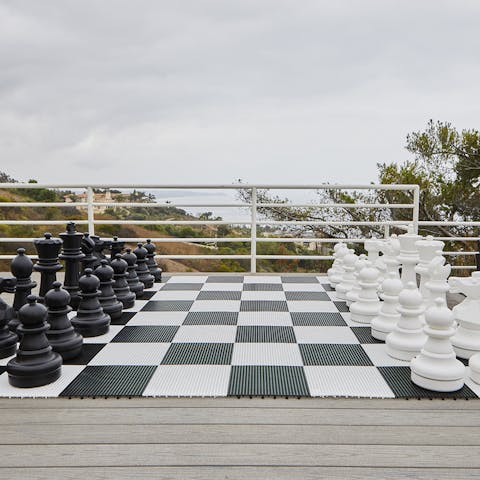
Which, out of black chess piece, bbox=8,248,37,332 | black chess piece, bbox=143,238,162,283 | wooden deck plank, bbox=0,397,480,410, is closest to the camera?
wooden deck plank, bbox=0,397,480,410

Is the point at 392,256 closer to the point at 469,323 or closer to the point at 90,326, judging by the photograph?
the point at 469,323

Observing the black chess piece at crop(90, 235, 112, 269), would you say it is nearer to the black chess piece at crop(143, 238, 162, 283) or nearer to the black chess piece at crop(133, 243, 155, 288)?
the black chess piece at crop(133, 243, 155, 288)

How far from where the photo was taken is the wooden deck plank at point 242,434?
46.4 inches

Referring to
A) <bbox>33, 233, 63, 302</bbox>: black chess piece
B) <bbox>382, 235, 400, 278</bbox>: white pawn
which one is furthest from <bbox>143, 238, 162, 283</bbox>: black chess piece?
<bbox>382, 235, 400, 278</bbox>: white pawn

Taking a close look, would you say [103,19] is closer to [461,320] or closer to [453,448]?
[461,320]

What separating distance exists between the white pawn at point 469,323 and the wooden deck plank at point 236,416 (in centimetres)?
43

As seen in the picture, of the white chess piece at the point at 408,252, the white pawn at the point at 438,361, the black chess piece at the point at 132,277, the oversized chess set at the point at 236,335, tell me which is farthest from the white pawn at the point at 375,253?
the black chess piece at the point at 132,277

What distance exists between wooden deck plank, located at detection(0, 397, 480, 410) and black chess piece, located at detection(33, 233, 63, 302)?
32.1 inches

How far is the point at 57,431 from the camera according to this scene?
1.23 metres

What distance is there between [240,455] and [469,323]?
1.11m

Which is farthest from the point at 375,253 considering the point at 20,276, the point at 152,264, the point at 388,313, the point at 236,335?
the point at 20,276

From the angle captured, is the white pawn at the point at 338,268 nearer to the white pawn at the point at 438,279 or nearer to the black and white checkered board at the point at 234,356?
the black and white checkered board at the point at 234,356

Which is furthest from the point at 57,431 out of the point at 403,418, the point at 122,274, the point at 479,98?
the point at 479,98

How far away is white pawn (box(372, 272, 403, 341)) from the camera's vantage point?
1.99 metres
